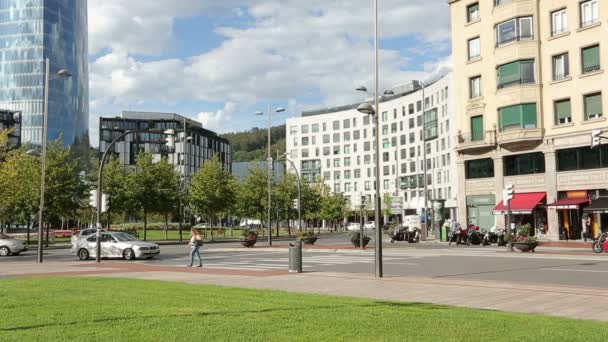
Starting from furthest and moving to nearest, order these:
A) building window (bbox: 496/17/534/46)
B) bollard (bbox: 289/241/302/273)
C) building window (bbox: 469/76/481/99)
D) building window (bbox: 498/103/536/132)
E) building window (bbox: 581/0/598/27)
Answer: building window (bbox: 469/76/481/99) → building window (bbox: 496/17/534/46) → building window (bbox: 498/103/536/132) → building window (bbox: 581/0/598/27) → bollard (bbox: 289/241/302/273)

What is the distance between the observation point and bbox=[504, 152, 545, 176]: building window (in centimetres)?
4522

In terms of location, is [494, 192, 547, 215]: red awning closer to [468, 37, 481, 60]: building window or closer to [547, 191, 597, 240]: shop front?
[547, 191, 597, 240]: shop front

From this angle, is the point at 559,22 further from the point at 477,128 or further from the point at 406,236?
the point at 406,236

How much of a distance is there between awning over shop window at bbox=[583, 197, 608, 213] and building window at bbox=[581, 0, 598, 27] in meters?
11.6

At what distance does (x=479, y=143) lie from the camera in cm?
4825

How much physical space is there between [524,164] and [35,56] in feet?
399

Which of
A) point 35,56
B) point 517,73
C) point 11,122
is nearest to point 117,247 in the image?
point 517,73

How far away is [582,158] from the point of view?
140 ft

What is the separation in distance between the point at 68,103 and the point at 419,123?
83622 millimetres

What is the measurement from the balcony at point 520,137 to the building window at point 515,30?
6.51 m

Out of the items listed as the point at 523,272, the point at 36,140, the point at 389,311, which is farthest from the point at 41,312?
the point at 36,140

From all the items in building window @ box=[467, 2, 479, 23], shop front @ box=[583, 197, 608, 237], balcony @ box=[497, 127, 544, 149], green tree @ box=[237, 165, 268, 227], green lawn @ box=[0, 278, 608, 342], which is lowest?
green lawn @ box=[0, 278, 608, 342]

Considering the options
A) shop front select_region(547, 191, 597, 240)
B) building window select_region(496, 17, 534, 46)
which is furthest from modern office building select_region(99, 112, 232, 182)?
shop front select_region(547, 191, 597, 240)

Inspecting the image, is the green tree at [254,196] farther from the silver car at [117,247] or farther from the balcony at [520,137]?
the silver car at [117,247]
